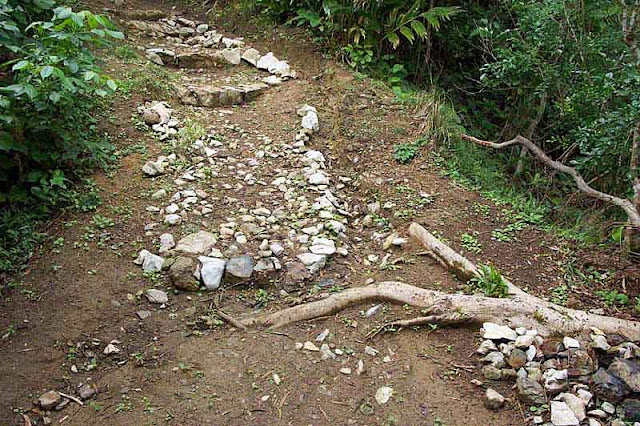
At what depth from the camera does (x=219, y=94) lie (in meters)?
5.61

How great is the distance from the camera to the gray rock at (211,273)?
3.58 metres

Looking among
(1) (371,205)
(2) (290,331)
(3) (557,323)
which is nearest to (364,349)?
(2) (290,331)

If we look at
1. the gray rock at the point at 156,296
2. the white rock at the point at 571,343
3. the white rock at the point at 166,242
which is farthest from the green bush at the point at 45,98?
the white rock at the point at 571,343

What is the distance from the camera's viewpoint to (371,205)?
450 centimetres

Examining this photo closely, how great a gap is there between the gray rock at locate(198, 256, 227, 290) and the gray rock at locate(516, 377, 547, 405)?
6.06ft

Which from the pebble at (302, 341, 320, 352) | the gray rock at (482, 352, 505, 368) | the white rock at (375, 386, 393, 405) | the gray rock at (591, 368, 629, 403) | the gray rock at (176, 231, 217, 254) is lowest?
the pebble at (302, 341, 320, 352)

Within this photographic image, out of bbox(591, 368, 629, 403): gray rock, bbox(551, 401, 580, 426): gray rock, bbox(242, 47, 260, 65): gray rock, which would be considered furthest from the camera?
bbox(242, 47, 260, 65): gray rock

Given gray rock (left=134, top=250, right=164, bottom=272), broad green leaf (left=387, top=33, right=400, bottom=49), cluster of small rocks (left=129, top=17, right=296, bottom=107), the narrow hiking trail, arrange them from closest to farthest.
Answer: the narrow hiking trail, gray rock (left=134, top=250, right=164, bottom=272), cluster of small rocks (left=129, top=17, right=296, bottom=107), broad green leaf (left=387, top=33, right=400, bottom=49)

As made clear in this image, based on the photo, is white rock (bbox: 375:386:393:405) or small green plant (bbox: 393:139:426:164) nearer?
white rock (bbox: 375:386:393:405)

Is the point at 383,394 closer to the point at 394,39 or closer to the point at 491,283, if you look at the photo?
the point at 491,283

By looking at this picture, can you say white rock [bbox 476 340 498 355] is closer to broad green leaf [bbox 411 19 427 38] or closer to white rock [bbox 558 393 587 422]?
white rock [bbox 558 393 587 422]

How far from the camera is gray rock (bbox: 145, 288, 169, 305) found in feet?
11.4

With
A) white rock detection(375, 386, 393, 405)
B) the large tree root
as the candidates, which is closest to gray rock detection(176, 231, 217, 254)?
the large tree root

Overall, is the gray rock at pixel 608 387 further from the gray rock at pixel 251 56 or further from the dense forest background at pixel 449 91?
the gray rock at pixel 251 56
